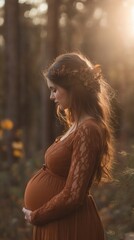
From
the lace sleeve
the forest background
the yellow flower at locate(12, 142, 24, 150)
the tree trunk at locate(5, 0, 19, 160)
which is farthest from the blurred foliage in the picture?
the tree trunk at locate(5, 0, 19, 160)

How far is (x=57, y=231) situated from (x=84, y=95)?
0.93 meters

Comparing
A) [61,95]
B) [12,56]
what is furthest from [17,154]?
[61,95]

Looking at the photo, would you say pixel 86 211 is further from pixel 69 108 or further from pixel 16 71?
pixel 16 71

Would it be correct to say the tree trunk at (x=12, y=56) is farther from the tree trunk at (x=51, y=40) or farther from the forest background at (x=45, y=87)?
the tree trunk at (x=51, y=40)

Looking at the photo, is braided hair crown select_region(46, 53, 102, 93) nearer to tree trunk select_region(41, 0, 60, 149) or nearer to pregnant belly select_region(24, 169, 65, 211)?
pregnant belly select_region(24, 169, 65, 211)

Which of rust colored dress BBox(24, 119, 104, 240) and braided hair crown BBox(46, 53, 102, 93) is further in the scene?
braided hair crown BBox(46, 53, 102, 93)

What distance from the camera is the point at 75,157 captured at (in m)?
3.81

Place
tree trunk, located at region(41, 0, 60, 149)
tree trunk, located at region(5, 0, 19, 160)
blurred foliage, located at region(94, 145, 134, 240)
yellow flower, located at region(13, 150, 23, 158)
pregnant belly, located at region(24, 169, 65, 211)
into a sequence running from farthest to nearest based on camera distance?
tree trunk, located at region(5, 0, 19, 160), yellow flower, located at region(13, 150, 23, 158), tree trunk, located at region(41, 0, 60, 149), blurred foliage, located at region(94, 145, 134, 240), pregnant belly, located at region(24, 169, 65, 211)

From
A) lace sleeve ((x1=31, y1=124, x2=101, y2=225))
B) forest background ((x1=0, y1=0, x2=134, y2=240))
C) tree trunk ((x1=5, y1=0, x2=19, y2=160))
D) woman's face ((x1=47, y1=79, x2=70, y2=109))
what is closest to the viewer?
lace sleeve ((x1=31, y1=124, x2=101, y2=225))

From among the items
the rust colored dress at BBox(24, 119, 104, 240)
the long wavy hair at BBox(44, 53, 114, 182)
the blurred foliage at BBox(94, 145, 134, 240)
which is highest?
the long wavy hair at BBox(44, 53, 114, 182)

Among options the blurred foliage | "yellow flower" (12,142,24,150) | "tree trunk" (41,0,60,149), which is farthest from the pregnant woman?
"yellow flower" (12,142,24,150)

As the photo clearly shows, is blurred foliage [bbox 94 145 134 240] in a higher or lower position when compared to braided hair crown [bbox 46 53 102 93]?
lower

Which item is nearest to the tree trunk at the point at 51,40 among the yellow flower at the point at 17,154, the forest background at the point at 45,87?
the forest background at the point at 45,87

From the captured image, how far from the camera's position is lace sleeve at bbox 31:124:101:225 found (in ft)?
12.4
